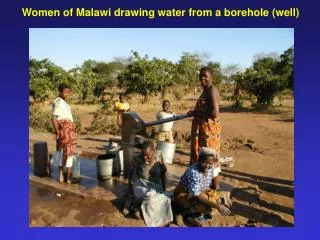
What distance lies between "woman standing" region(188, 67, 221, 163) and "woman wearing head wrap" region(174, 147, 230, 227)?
0.44m

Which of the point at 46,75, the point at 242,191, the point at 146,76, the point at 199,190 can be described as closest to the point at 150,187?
the point at 199,190

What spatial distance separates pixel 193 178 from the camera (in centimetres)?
415

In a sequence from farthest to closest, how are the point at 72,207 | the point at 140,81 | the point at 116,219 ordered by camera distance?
the point at 140,81 < the point at 72,207 < the point at 116,219

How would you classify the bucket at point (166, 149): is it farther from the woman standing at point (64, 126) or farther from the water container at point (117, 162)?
the woman standing at point (64, 126)

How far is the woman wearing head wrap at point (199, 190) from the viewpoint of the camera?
4082 millimetres

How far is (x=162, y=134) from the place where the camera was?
719 cm

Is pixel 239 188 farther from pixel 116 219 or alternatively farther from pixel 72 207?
pixel 72 207

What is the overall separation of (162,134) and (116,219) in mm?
3038

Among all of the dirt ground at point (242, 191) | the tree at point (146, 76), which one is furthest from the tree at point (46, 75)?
the dirt ground at point (242, 191)

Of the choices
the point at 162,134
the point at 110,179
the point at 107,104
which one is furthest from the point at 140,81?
the point at 110,179

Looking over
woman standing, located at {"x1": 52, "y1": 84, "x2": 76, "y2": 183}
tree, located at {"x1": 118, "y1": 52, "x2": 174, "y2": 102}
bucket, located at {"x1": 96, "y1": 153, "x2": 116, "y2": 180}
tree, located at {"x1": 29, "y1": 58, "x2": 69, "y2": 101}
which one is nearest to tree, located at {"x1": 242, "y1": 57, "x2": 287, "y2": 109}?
tree, located at {"x1": 118, "y1": 52, "x2": 174, "y2": 102}

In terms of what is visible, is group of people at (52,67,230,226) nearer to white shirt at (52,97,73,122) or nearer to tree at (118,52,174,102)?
white shirt at (52,97,73,122)

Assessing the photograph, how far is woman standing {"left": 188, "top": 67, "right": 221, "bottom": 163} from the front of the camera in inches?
178
